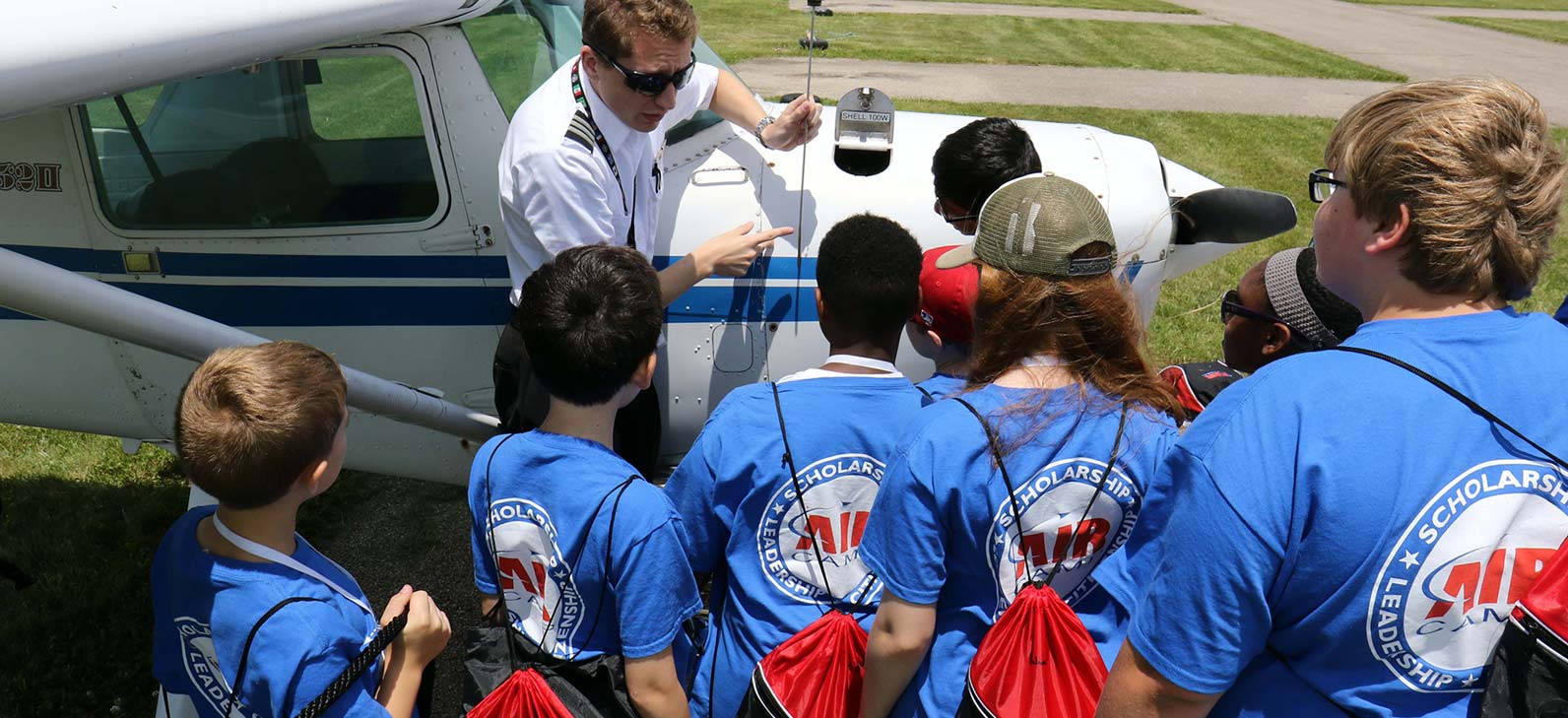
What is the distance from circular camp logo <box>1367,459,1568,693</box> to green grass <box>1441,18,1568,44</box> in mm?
24526

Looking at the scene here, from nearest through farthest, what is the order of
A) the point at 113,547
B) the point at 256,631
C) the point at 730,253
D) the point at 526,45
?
the point at 256,631 < the point at 730,253 < the point at 526,45 < the point at 113,547

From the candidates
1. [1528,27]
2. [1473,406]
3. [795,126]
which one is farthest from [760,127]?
[1528,27]

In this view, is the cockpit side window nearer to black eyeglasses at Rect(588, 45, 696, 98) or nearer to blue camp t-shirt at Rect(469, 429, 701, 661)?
black eyeglasses at Rect(588, 45, 696, 98)

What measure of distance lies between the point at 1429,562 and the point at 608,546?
1.44 metres

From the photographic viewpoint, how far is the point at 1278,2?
27.7 m

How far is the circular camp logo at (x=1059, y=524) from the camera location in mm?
2047

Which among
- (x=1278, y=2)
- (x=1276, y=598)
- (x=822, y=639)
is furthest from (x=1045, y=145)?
(x=1278, y=2)

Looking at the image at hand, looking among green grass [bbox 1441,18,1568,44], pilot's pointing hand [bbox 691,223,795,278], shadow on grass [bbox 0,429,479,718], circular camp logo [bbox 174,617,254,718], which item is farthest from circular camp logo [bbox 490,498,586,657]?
green grass [bbox 1441,18,1568,44]

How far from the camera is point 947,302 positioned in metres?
2.73

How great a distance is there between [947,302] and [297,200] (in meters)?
2.38

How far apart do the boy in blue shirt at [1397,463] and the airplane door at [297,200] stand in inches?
111

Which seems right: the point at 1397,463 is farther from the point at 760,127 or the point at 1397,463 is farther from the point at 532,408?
the point at 760,127

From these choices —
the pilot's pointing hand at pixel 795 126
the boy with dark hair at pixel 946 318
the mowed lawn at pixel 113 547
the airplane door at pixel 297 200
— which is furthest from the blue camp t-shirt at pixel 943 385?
the mowed lawn at pixel 113 547

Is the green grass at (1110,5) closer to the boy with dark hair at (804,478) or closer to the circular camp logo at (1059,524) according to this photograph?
the boy with dark hair at (804,478)
